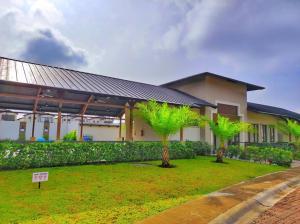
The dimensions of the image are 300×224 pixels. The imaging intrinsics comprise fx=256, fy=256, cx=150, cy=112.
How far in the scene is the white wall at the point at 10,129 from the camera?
36.2 meters

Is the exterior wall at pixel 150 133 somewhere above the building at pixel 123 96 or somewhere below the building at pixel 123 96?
below

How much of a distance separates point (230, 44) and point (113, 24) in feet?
25.7

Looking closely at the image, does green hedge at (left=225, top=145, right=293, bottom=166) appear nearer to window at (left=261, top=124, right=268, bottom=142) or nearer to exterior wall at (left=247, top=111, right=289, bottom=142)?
exterior wall at (left=247, top=111, right=289, bottom=142)

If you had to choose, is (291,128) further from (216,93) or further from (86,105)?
(86,105)

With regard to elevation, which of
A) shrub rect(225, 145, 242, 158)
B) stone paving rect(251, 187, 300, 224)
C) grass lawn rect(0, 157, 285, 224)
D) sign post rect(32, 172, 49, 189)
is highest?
shrub rect(225, 145, 242, 158)

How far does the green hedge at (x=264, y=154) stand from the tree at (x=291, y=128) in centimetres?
806

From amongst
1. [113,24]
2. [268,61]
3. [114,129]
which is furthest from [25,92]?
[114,129]

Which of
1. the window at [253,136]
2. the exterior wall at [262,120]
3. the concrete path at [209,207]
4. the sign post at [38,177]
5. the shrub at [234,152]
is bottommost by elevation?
the concrete path at [209,207]

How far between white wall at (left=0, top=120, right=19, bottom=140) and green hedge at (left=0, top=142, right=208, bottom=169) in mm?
27565

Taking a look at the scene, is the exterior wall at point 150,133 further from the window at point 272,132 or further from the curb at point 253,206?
the window at point 272,132

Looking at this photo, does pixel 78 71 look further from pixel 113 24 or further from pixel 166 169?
pixel 166 169

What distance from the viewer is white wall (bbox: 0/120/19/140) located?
3619cm

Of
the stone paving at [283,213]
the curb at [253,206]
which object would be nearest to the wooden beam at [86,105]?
the curb at [253,206]

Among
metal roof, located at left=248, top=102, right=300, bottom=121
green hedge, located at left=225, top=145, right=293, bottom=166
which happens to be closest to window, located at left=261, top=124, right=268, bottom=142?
metal roof, located at left=248, top=102, right=300, bottom=121
